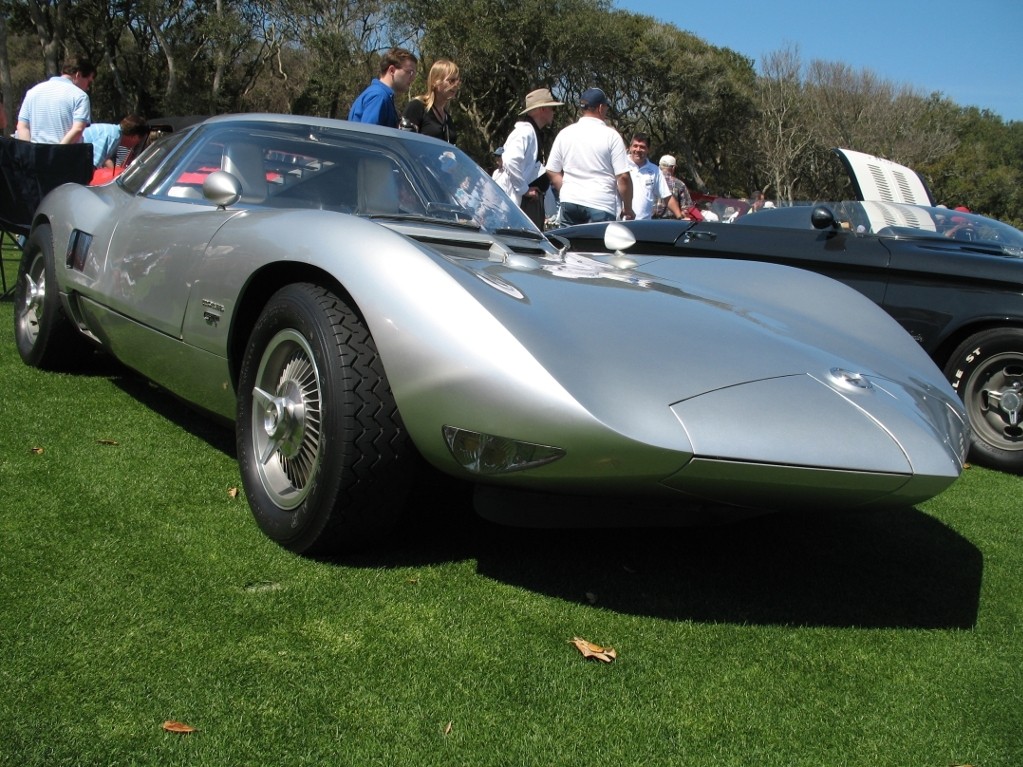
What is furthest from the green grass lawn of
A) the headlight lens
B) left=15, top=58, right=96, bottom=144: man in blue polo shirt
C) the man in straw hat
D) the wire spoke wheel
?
left=15, top=58, right=96, bottom=144: man in blue polo shirt

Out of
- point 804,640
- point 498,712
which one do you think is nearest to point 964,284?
point 804,640

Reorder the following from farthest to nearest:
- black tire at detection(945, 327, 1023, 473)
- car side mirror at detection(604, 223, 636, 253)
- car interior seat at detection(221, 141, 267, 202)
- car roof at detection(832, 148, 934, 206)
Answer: car roof at detection(832, 148, 934, 206), black tire at detection(945, 327, 1023, 473), car side mirror at detection(604, 223, 636, 253), car interior seat at detection(221, 141, 267, 202)

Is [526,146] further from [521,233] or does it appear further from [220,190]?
[220,190]

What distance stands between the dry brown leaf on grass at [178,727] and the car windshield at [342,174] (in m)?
1.96

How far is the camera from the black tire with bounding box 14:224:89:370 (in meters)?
4.35

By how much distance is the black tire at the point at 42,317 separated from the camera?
171 inches

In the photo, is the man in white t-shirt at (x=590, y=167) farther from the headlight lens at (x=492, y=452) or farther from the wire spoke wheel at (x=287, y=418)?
the headlight lens at (x=492, y=452)

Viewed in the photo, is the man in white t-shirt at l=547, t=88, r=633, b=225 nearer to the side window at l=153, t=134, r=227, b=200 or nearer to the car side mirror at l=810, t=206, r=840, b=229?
the car side mirror at l=810, t=206, r=840, b=229

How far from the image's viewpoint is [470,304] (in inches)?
92.0

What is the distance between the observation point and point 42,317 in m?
4.42

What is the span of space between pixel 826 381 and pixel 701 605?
65 centimetres

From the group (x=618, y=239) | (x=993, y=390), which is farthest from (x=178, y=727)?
(x=993, y=390)

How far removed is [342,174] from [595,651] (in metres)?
2.08

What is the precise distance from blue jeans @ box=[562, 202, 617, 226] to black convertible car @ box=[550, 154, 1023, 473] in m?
1.14
